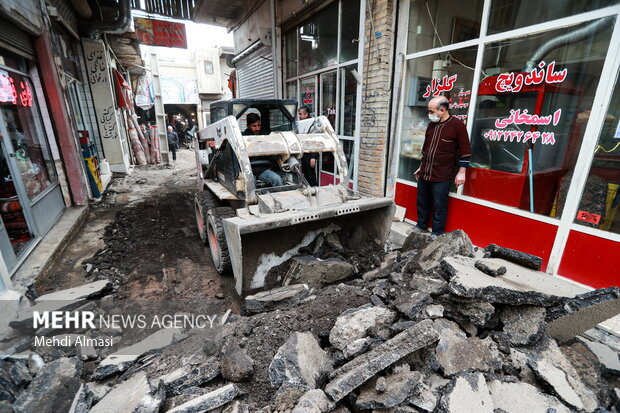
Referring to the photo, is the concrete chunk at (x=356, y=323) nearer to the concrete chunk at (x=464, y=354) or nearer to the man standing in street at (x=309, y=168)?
the concrete chunk at (x=464, y=354)

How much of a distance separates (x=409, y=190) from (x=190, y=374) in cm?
417

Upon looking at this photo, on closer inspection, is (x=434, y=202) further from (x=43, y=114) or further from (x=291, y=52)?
(x=43, y=114)

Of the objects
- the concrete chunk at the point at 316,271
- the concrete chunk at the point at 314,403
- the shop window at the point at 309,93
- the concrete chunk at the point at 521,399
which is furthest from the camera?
the shop window at the point at 309,93

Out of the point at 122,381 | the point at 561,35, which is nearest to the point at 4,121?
the point at 122,381

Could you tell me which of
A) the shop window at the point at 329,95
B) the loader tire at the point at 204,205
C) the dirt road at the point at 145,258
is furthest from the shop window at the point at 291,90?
the loader tire at the point at 204,205

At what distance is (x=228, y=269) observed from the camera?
3.76m

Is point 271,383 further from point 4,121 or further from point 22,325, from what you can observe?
point 4,121

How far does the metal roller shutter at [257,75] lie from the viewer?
855 centimetres

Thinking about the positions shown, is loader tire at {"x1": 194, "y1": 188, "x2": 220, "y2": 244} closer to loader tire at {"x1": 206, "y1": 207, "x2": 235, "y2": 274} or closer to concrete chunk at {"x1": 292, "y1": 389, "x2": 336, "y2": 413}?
loader tire at {"x1": 206, "y1": 207, "x2": 235, "y2": 274}

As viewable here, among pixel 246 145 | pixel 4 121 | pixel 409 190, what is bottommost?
pixel 409 190

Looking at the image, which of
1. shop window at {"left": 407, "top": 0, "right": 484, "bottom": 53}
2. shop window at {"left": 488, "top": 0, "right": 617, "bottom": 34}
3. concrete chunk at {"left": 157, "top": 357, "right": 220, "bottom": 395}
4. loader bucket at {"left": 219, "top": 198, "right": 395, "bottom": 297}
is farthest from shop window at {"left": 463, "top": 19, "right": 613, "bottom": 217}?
concrete chunk at {"left": 157, "top": 357, "right": 220, "bottom": 395}

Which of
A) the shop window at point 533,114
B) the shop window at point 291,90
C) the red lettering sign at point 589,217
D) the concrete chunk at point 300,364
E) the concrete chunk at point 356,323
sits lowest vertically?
the concrete chunk at point 300,364

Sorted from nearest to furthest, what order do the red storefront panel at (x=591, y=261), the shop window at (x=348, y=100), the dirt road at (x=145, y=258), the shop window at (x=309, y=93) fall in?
the red storefront panel at (x=591, y=261) < the dirt road at (x=145, y=258) < the shop window at (x=348, y=100) < the shop window at (x=309, y=93)

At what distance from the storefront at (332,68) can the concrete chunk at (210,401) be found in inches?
152
